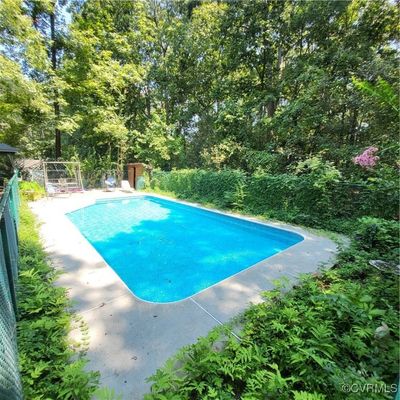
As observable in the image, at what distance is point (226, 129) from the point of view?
1205cm

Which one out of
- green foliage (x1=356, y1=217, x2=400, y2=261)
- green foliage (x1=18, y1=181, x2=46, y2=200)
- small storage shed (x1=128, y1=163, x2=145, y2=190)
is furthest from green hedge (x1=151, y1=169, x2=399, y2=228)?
green foliage (x1=18, y1=181, x2=46, y2=200)

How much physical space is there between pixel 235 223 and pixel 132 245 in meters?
3.34

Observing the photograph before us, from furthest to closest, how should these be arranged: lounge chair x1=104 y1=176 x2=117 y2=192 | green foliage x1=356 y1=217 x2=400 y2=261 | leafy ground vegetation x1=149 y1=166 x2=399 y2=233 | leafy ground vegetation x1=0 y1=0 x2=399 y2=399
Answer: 1. lounge chair x1=104 y1=176 x2=117 y2=192
2. leafy ground vegetation x1=149 y1=166 x2=399 y2=233
3. green foliage x1=356 y1=217 x2=400 y2=261
4. leafy ground vegetation x1=0 y1=0 x2=399 y2=399

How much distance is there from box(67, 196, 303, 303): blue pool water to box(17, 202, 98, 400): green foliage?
50.2 inches

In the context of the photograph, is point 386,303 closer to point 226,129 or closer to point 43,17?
point 226,129

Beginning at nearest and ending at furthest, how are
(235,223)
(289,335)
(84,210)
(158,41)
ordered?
1. (289,335)
2. (235,223)
3. (84,210)
4. (158,41)

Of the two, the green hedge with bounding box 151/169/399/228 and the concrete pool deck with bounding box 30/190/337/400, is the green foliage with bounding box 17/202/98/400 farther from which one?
the green hedge with bounding box 151/169/399/228

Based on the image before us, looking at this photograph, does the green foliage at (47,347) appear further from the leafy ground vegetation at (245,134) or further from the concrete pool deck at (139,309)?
the concrete pool deck at (139,309)

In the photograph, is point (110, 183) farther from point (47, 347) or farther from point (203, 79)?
point (47, 347)

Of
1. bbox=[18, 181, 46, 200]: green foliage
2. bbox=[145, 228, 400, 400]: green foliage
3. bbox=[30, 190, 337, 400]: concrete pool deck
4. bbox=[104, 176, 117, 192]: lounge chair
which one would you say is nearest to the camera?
bbox=[145, 228, 400, 400]: green foliage

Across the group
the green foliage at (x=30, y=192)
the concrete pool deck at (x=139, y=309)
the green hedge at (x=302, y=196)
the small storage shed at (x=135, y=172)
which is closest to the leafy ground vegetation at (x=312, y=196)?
the green hedge at (x=302, y=196)

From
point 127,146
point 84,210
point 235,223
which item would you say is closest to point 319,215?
point 235,223

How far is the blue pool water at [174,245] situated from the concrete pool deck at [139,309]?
66 cm

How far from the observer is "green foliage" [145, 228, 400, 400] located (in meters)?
1.56
